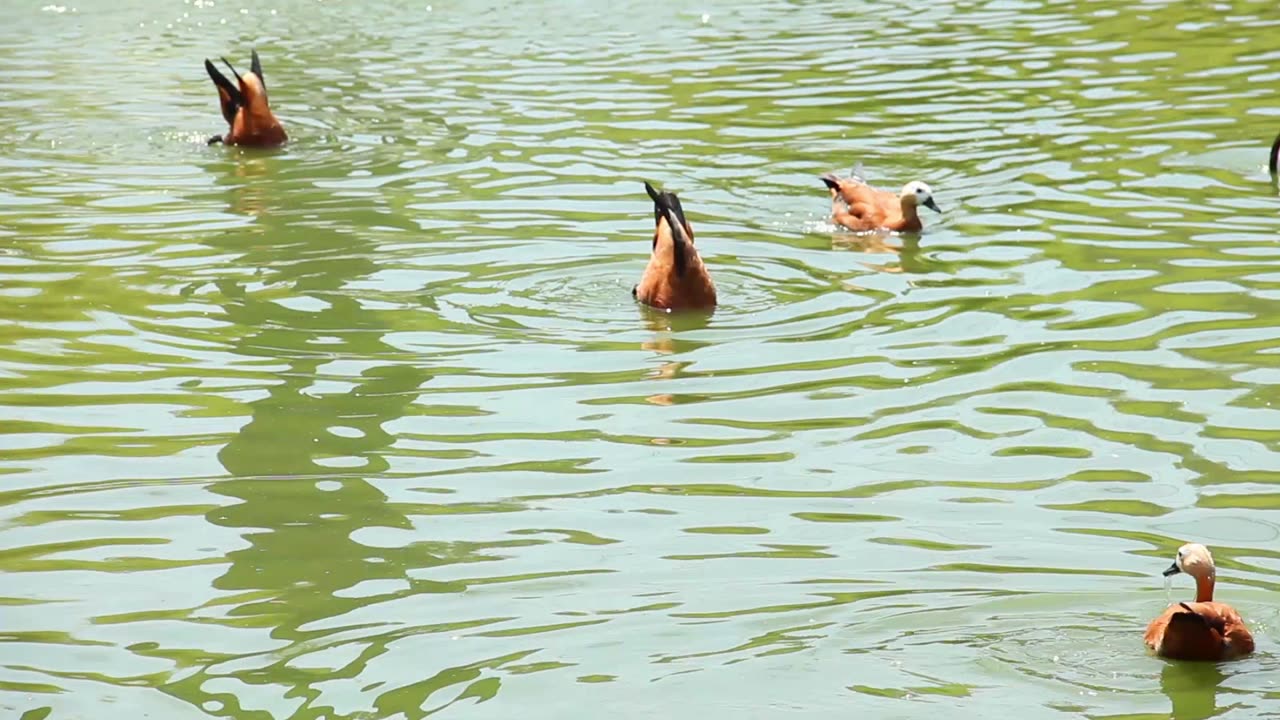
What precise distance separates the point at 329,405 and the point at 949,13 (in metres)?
17.1

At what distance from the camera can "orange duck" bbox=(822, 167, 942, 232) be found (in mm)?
13953

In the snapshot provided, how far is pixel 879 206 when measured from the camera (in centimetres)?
1412

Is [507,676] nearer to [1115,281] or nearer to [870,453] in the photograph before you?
[870,453]

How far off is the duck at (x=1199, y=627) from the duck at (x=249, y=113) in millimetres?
12064

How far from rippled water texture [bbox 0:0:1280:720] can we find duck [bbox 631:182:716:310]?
0.50 feet

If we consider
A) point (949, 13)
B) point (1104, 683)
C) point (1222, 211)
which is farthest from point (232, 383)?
point (949, 13)

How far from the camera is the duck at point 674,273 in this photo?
1163cm

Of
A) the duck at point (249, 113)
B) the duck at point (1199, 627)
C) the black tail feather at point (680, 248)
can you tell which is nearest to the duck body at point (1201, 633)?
the duck at point (1199, 627)

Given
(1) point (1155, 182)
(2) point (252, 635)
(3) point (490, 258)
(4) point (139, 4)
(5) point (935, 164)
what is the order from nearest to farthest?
(2) point (252, 635) → (3) point (490, 258) → (1) point (1155, 182) → (5) point (935, 164) → (4) point (139, 4)

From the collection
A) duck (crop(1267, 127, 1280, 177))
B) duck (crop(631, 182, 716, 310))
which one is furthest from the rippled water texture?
duck (crop(1267, 127, 1280, 177))

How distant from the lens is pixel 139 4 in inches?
1177

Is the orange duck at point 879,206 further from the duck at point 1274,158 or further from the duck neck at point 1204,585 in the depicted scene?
the duck neck at point 1204,585

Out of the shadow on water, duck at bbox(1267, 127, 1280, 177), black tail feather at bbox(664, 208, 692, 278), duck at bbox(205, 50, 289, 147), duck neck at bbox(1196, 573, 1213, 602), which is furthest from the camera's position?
duck at bbox(205, 50, 289, 147)

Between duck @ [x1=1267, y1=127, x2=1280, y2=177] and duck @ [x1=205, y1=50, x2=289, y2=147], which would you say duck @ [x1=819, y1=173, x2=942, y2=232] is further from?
duck @ [x1=205, y1=50, x2=289, y2=147]
